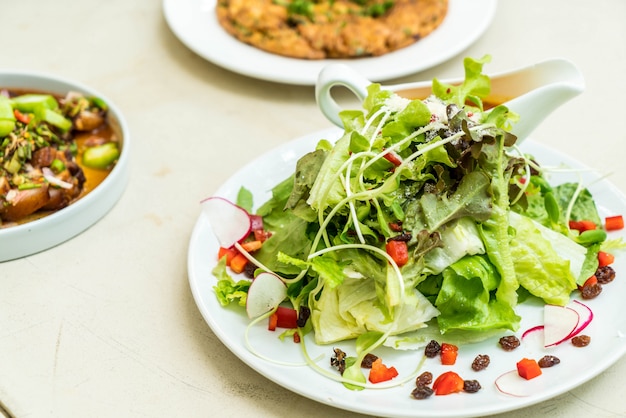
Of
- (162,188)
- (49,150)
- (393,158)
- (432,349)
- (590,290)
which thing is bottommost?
(162,188)

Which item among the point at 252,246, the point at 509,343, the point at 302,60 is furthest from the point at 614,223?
the point at 302,60

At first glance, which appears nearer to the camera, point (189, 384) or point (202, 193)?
point (189, 384)

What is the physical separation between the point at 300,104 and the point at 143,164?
607mm

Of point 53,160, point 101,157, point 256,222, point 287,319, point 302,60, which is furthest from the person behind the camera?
point 302,60

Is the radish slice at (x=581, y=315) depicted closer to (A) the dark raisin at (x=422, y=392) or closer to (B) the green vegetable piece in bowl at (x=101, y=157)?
(A) the dark raisin at (x=422, y=392)

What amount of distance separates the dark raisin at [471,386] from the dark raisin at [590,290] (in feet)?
1.26

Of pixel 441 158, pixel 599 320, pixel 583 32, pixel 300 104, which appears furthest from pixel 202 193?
pixel 583 32

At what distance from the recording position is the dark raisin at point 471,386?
1507mm

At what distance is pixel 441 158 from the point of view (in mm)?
1636

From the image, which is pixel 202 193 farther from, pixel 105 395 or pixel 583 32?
pixel 583 32

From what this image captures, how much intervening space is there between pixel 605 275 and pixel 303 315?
71 centimetres

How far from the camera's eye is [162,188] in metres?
2.36

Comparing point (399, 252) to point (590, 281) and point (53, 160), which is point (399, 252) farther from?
point (53, 160)

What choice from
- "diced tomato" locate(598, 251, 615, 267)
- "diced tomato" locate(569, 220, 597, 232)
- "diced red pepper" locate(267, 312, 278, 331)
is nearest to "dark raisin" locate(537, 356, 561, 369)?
"diced tomato" locate(598, 251, 615, 267)
